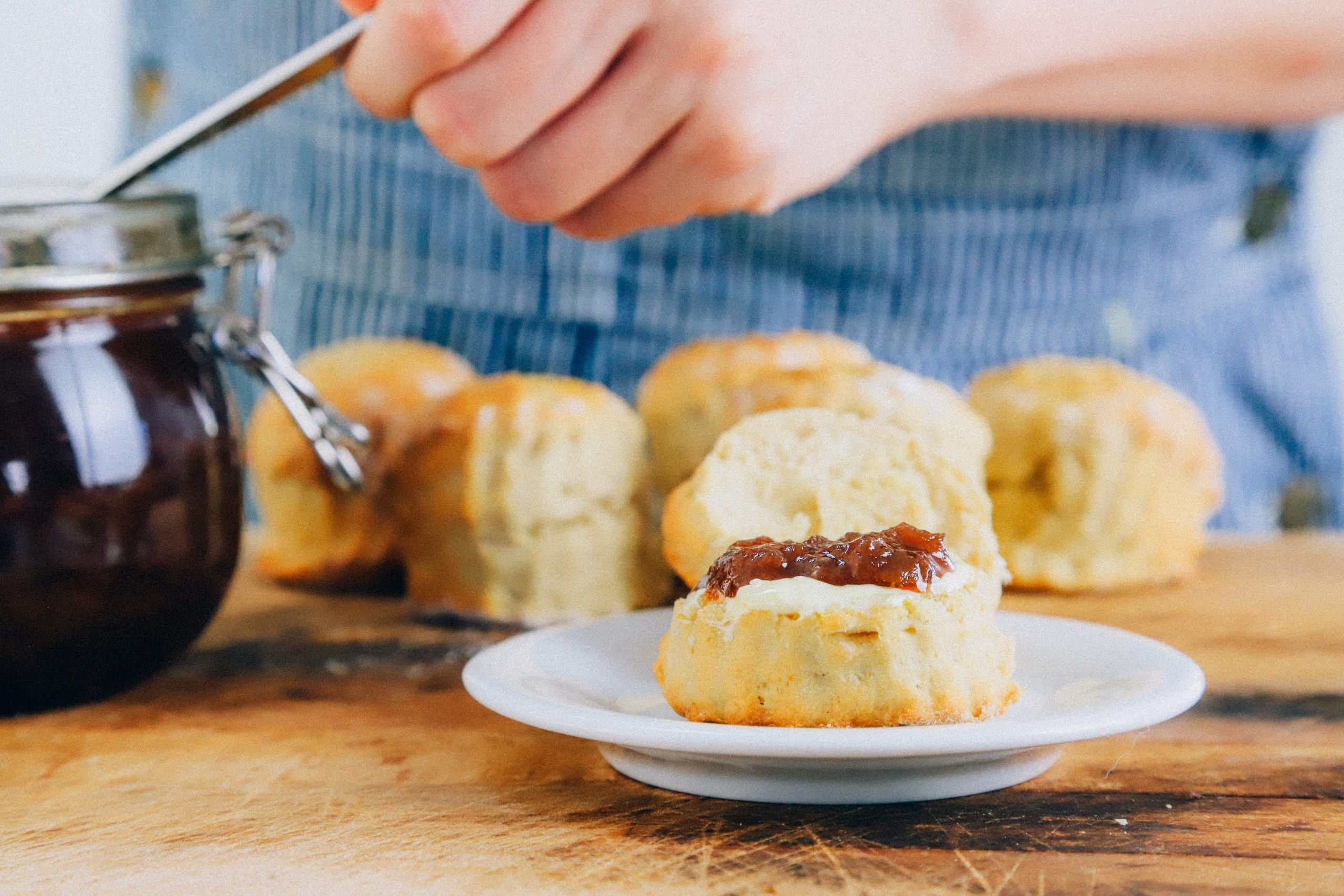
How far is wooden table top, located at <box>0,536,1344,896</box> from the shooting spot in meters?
0.73

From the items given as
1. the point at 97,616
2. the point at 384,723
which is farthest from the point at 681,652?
the point at 97,616

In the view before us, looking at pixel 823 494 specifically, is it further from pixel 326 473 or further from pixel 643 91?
pixel 326 473

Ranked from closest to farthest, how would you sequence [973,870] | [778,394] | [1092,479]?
1. [973,870]
2. [778,394]
3. [1092,479]

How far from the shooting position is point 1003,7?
137 cm

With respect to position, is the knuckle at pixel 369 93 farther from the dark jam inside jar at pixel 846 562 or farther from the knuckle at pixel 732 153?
the dark jam inside jar at pixel 846 562

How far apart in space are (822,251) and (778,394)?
2.03 feet

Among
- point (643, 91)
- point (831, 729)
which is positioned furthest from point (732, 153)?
point (831, 729)

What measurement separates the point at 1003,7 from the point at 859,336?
1.99 ft

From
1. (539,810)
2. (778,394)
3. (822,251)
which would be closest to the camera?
(539,810)

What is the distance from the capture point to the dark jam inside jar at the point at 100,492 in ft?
3.22

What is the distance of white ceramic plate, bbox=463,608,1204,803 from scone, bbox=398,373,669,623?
275 millimetres

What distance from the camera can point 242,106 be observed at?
1096 mm

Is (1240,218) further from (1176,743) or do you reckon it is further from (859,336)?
(1176,743)

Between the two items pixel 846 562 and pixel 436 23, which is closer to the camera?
pixel 846 562
